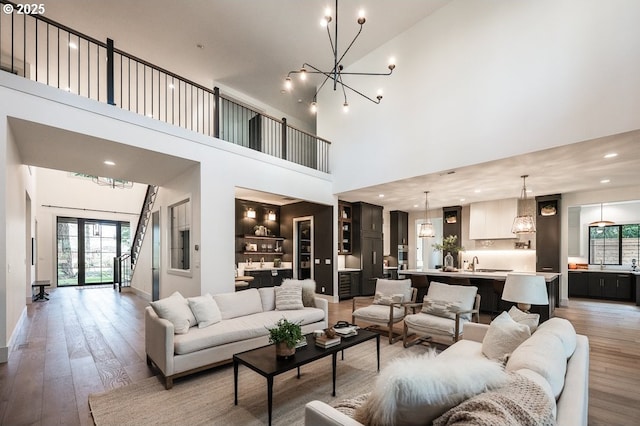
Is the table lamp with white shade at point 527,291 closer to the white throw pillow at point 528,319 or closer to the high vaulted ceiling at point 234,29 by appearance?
the white throw pillow at point 528,319

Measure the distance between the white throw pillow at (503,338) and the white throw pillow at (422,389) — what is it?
1127 millimetres

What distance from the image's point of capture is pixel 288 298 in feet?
15.0

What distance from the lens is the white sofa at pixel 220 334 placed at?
3.05 meters

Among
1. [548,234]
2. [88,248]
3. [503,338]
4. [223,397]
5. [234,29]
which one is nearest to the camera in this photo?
[503,338]

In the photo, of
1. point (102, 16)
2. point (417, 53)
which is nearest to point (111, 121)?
point (102, 16)

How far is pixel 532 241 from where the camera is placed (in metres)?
8.12

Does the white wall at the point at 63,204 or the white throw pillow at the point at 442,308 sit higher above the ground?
the white wall at the point at 63,204

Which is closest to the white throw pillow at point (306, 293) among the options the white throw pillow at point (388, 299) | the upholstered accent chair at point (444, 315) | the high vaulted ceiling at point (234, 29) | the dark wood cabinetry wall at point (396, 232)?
the white throw pillow at point (388, 299)

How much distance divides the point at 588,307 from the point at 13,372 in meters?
10.6

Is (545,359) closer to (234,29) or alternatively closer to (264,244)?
(234,29)

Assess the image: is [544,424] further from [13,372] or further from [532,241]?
[532,241]

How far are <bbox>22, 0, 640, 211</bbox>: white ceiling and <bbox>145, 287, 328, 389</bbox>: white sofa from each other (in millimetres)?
2638

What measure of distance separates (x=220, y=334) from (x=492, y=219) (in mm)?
8051

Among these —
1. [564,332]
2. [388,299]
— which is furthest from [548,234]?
[564,332]
